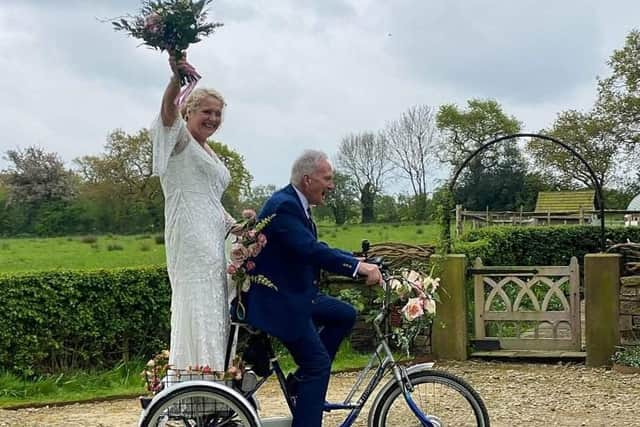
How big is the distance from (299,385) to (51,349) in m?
4.67

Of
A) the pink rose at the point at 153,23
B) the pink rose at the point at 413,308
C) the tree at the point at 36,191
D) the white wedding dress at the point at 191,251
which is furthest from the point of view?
the tree at the point at 36,191

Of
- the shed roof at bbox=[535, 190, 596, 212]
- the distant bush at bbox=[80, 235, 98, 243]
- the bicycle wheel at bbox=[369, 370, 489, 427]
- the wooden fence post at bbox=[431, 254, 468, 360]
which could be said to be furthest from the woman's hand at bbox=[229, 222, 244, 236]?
the shed roof at bbox=[535, 190, 596, 212]

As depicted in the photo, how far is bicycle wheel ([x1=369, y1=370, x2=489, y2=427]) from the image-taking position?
4.20 m

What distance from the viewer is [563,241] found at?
18.2 metres

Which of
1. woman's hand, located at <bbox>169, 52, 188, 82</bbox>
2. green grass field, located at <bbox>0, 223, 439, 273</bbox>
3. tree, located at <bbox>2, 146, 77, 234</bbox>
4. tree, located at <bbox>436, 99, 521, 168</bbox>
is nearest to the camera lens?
woman's hand, located at <bbox>169, 52, 188, 82</bbox>

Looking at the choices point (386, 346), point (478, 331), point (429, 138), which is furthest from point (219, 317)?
point (429, 138)

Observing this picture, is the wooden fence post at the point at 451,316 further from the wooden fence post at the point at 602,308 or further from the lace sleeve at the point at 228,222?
the lace sleeve at the point at 228,222

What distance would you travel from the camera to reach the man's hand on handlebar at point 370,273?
3.81m

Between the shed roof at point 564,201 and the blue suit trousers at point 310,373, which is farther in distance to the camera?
the shed roof at point 564,201

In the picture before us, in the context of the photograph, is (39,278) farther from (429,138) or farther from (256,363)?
(429,138)

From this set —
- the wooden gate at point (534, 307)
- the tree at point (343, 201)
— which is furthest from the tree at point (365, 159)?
the wooden gate at point (534, 307)

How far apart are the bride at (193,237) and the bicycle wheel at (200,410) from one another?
0.53 feet

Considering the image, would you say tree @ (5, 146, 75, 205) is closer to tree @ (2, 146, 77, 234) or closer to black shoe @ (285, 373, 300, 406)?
tree @ (2, 146, 77, 234)

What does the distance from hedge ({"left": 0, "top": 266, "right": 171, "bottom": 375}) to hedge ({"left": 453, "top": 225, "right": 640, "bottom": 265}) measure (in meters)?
7.66
